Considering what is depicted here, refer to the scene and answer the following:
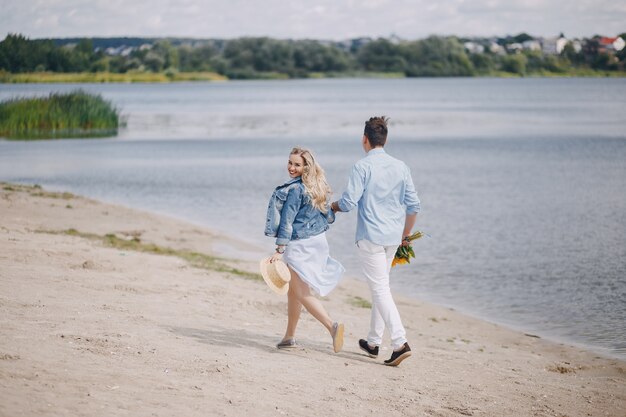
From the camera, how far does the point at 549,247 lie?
17.9 metres

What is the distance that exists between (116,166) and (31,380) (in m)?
28.2

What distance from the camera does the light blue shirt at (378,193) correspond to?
7.30 m

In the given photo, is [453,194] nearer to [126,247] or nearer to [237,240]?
[237,240]

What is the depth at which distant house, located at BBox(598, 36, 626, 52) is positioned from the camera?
13362cm

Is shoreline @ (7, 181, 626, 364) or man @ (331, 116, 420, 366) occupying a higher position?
man @ (331, 116, 420, 366)

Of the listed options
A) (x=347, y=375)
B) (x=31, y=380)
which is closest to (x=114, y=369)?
(x=31, y=380)

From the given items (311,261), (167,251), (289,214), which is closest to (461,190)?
(167,251)

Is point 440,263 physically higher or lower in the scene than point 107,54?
lower

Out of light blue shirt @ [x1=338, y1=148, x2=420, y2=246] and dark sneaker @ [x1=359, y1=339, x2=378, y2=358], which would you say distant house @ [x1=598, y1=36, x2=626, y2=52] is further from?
light blue shirt @ [x1=338, y1=148, x2=420, y2=246]

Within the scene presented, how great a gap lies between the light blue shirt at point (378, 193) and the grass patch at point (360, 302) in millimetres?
4278

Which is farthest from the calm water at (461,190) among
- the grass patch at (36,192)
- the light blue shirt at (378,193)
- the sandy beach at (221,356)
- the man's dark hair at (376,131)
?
the man's dark hair at (376,131)

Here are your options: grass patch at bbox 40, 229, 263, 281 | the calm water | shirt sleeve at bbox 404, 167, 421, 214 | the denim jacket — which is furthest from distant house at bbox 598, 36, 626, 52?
the denim jacket

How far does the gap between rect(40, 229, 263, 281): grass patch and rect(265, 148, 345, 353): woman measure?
4.80 m

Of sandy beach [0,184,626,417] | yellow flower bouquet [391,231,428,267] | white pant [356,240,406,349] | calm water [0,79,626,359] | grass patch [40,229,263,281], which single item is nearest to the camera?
sandy beach [0,184,626,417]
